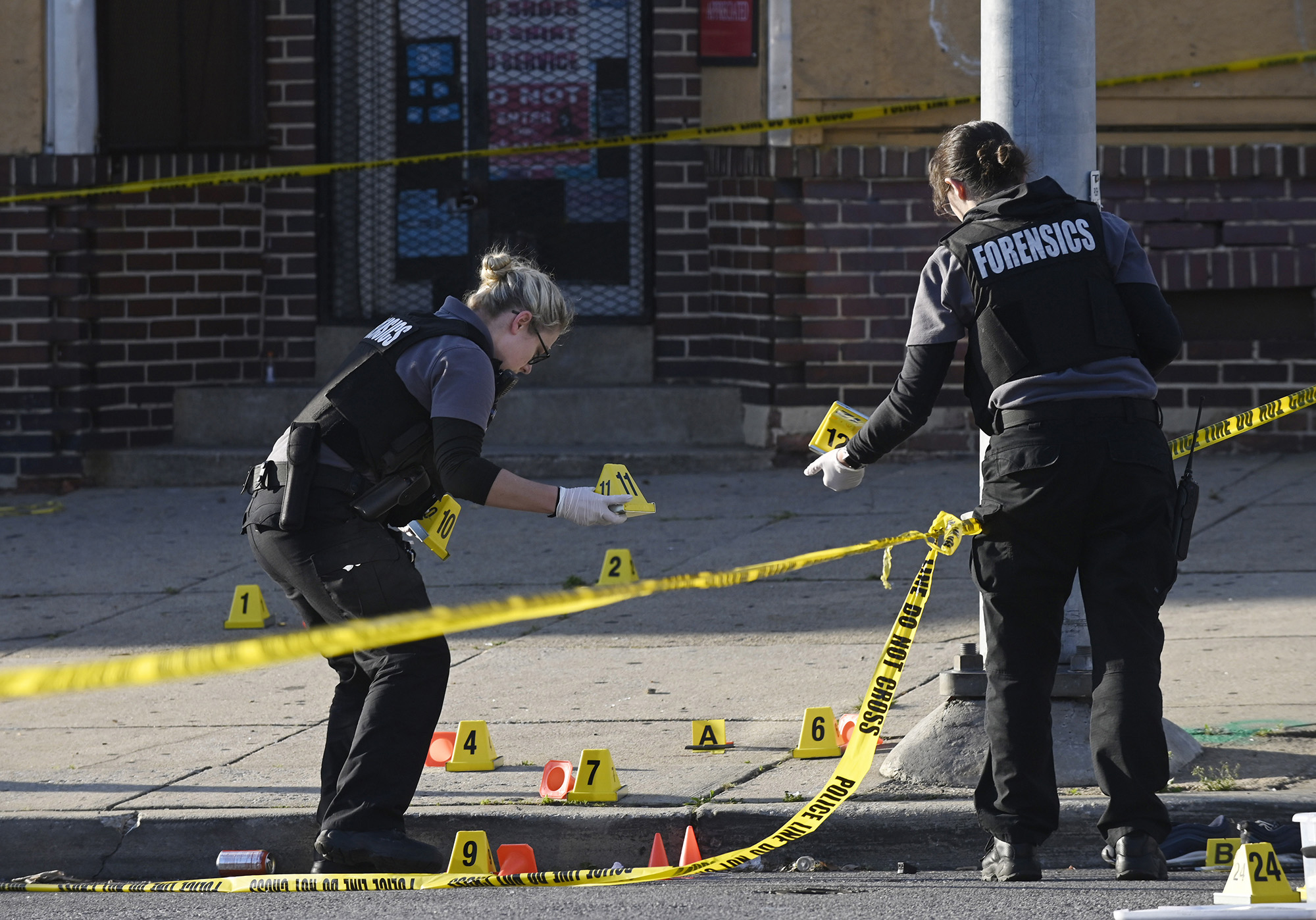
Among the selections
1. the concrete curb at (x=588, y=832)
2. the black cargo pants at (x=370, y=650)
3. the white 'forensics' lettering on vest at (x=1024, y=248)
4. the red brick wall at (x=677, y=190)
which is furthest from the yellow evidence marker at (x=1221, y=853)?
the red brick wall at (x=677, y=190)

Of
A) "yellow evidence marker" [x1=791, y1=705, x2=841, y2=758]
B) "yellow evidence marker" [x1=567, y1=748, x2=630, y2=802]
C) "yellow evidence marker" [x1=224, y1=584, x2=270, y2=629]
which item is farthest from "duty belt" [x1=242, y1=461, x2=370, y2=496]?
"yellow evidence marker" [x1=224, y1=584, x2=270, y2=629]

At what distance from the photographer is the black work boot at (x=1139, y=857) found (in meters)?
4.21

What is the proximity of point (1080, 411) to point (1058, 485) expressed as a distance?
0.20 meters

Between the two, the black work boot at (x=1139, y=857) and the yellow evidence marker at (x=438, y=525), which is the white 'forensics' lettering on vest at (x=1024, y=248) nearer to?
the black work boot at (x=1139, y=857)

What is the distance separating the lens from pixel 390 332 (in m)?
4.78

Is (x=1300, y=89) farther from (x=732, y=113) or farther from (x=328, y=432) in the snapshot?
(x=328, y=432)

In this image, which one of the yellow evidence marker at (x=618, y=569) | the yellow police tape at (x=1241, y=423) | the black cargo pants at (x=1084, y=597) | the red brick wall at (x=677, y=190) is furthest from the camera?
the red brick wall at (x=677, y=190)

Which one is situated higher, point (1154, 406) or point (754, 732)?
point (1154, 406)

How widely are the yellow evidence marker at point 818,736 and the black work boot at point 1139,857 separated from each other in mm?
1260

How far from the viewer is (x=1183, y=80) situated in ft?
31.8

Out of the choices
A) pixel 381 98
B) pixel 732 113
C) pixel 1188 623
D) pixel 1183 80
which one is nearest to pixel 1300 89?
pixel 1183 80

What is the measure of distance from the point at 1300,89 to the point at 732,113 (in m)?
3.34

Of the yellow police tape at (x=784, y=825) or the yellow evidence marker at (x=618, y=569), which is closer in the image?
the yellow police tape at (x=784, y=825)

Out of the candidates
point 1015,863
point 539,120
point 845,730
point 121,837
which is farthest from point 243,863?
point 539,120
